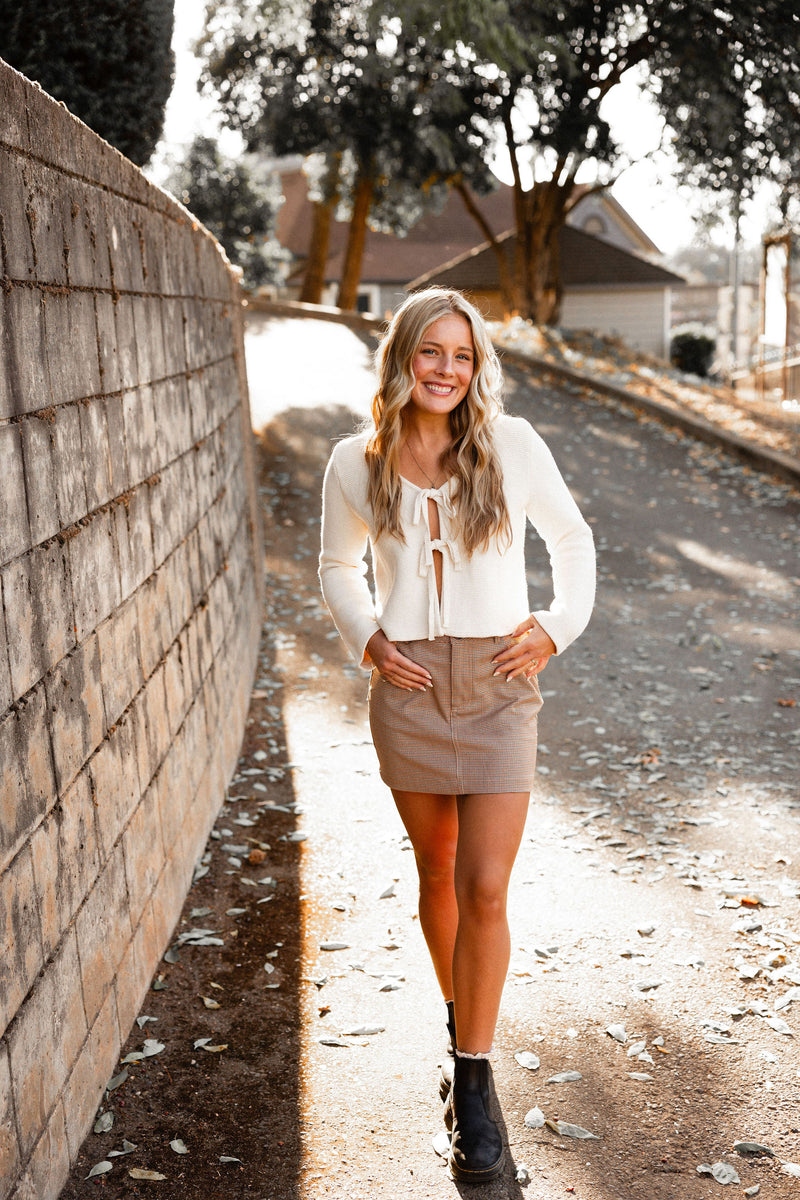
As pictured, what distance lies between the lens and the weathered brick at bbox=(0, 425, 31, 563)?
2.62 meters

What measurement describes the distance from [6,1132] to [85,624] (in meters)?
1.33

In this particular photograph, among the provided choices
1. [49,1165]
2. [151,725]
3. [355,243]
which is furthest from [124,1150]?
[355,243]

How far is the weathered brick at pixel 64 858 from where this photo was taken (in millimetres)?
2816

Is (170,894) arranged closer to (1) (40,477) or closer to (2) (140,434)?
(2) (140,434)

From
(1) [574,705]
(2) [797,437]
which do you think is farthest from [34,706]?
(2) [797,437]

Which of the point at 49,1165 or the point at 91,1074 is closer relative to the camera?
the point at 49,1165

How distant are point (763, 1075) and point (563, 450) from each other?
11.8 m

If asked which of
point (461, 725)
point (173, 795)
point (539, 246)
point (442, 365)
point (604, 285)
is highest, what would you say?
point (539, 246)

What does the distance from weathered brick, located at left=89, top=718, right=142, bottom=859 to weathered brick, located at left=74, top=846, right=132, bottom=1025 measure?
86mm

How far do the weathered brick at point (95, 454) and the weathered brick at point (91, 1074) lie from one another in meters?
1.46

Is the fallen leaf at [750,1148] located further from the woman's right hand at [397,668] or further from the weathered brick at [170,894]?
the weathered brick at [170,894]

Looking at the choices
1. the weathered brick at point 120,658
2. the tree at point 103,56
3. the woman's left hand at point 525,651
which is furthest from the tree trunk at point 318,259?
the woman's left hand at point 525,651

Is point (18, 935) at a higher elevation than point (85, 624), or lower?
lower

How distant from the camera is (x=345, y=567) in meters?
3.45
